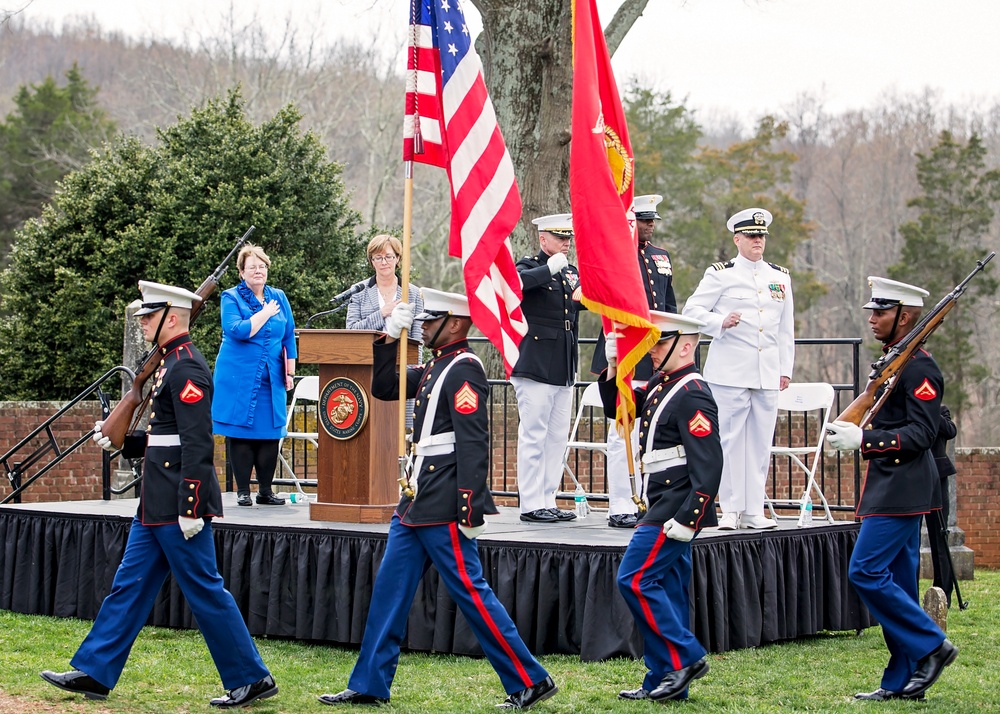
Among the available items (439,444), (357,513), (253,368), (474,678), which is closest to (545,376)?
(357,513)

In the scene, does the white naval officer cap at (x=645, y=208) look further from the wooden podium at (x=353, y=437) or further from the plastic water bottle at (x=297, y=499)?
the plastic water bottle at (x=297, y=499)

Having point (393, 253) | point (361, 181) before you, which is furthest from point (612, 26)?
point (361, 181)

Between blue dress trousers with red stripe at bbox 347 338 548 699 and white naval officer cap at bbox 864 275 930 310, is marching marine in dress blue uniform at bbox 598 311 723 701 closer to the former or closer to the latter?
blue dress trousers with red stripe at bbox 347 338 548 699

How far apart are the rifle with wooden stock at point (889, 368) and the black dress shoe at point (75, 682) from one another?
4.09 meters

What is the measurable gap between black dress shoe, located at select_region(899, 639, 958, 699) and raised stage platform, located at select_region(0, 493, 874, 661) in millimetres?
1627

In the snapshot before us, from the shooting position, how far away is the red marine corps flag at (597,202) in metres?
7.07

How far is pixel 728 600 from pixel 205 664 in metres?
3.33

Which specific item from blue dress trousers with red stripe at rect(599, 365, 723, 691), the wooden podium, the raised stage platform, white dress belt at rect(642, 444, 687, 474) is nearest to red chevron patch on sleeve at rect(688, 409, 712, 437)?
blue dress trousers with red stripe at rect(599, 365, 723, 691)

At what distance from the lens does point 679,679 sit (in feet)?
21.1

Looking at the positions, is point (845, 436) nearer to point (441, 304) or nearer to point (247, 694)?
point (441, 304)

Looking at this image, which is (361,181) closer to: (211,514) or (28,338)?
(28,338)

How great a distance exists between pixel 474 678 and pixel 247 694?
1.48 m

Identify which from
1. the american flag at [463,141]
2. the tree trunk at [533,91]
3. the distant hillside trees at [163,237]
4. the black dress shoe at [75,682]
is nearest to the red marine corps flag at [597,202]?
the american flag at [463,141]

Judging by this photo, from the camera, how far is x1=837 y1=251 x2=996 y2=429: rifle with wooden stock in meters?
6.56
